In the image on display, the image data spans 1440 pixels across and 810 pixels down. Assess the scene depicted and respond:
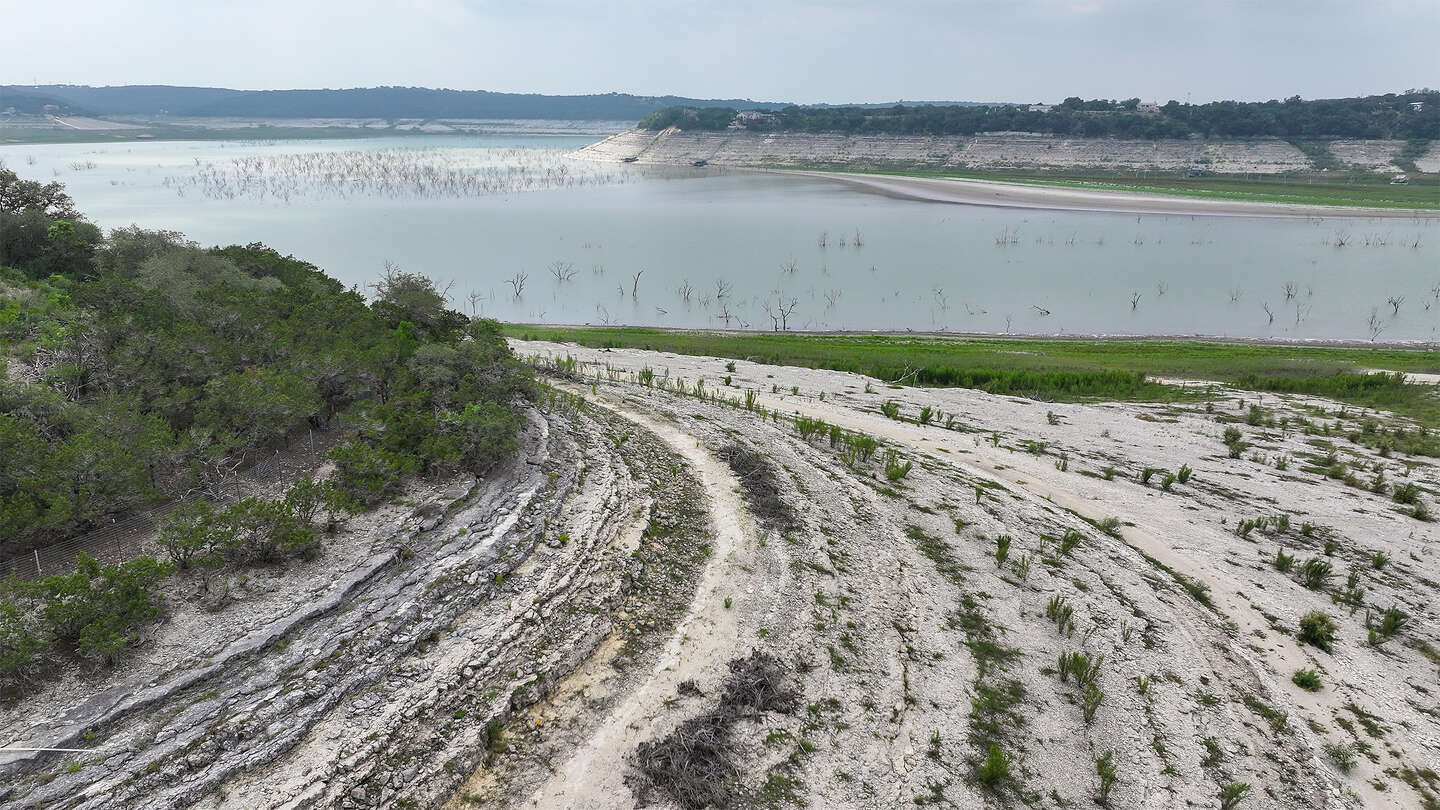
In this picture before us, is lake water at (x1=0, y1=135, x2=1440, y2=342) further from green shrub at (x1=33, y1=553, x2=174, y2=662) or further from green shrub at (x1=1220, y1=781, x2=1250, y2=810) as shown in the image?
green shrub at (x1=33, y1=553, x2=174, y2=662)

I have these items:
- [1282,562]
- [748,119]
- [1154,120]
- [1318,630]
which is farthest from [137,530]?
[748,119]

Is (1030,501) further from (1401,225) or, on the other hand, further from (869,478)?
(1401,225)

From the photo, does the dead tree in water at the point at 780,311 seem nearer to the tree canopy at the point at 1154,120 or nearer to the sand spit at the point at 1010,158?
the sand spit at the point at 1010,158

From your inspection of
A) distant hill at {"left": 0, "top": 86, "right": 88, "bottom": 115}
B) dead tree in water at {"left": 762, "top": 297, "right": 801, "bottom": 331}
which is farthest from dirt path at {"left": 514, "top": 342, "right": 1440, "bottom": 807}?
distant hill at {"left": 0, "top": 86, "right": 88, "bottom": 115}

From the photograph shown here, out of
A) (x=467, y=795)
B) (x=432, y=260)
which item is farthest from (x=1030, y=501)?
(x=432, y=260)

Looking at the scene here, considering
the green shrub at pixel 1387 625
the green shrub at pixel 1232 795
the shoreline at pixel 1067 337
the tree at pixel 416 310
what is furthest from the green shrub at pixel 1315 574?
the shoreline at pixel 1067 337

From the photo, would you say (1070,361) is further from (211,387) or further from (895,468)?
(211,387)
